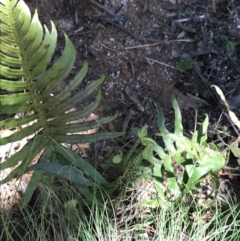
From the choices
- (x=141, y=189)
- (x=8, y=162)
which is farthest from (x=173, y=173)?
(x=8, y=162)

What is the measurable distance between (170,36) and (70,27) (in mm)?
530

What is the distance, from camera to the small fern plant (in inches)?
76.5

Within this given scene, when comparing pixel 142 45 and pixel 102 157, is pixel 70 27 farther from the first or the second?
pixel 102 157

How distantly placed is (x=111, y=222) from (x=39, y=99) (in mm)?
615

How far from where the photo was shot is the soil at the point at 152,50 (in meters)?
2.56

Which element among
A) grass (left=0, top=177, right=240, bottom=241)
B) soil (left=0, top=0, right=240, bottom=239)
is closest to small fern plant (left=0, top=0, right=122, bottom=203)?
grass (left=0, top=177, right=240, bottom=241)

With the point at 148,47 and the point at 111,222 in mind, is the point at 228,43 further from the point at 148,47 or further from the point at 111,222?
the point at 111,222

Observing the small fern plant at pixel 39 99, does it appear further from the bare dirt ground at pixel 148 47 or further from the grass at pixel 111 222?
the bare dirt ground at pixel 148 47

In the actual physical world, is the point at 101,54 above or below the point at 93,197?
above

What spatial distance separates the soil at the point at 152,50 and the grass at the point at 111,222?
46cm

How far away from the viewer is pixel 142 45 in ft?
8.70

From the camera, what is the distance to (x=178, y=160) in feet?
7.30

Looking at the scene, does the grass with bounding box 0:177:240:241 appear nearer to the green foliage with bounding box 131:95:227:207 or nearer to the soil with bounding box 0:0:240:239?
the green foliage with bounding box 131:95:227:207

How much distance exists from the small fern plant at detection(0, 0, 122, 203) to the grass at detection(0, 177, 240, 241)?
0.34ft
